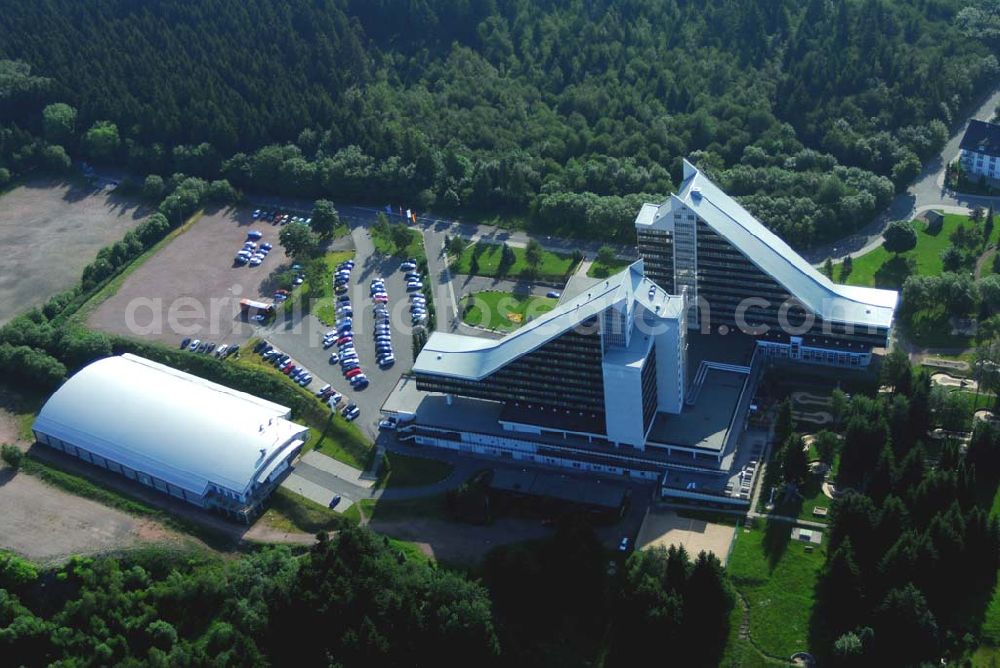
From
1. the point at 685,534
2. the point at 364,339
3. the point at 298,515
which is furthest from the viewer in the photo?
the point at 364,339

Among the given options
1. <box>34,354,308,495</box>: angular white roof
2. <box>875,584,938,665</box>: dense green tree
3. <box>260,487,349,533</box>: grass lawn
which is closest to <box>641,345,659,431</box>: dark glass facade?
<box>875,584,938,665</box>: dense green tree

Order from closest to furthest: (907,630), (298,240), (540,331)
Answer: (907,630), (540,331), (298,240)

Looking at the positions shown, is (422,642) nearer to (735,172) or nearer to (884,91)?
(735,172)

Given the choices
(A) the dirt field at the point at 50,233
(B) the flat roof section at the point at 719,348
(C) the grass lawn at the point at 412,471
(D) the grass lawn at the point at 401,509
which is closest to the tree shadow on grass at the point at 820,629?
(B) the flat roof section at the point at 719,348

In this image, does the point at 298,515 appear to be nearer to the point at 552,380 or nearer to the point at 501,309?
the point at 552,380

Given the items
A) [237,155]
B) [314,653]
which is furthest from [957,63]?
[314,653]

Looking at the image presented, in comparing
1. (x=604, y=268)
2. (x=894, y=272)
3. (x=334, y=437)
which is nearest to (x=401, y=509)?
(x=334, y=437)

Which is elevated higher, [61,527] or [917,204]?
[61,527]
